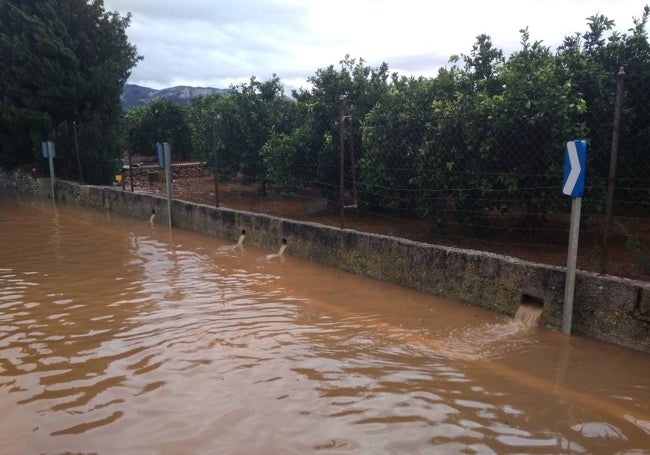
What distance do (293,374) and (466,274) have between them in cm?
240

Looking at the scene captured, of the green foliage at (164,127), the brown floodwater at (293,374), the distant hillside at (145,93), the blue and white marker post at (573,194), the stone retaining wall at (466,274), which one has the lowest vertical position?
the brown floodwater at (293,374)

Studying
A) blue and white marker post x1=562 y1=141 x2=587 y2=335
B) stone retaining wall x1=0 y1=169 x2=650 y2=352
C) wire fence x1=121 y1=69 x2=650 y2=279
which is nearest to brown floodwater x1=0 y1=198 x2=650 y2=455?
stone retaining wall x1=0 y1=169 x2=650 y2=352

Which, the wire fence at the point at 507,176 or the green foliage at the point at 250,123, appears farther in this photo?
the green foliage at the point at 250,123

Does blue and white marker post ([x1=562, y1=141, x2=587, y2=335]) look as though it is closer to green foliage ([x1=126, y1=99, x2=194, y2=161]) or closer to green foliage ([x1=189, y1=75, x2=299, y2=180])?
green foliage ([x1=189, y1=75, x2=299, y2=180])

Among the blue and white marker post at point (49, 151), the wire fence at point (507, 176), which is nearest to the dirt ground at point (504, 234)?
the wire fence at point (507, 176)

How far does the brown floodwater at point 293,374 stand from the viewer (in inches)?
115

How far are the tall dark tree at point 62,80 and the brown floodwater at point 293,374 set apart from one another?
12270mm

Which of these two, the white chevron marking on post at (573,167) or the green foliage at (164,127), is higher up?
the green foliage at (164,127)

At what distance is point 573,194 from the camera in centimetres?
428

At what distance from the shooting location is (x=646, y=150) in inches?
238

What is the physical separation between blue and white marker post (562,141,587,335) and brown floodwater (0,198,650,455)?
0.95 feet

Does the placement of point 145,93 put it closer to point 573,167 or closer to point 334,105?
point 334,105

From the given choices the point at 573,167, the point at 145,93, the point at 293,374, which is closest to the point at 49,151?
the point at 293,374

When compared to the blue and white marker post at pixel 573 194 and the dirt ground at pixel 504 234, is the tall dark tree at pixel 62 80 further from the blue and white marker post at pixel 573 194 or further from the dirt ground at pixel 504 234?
the blue and white marker post at pixel 573 194
